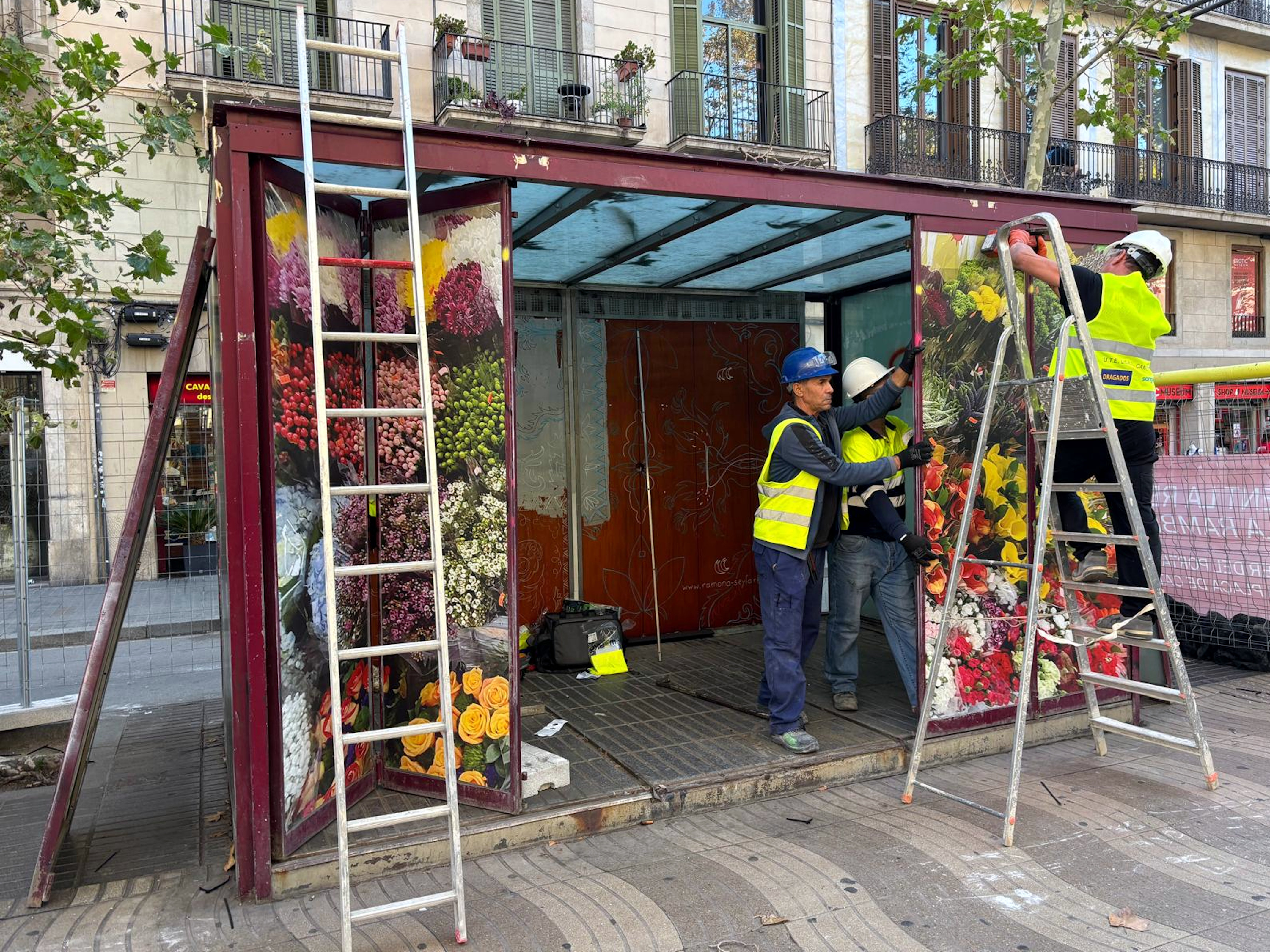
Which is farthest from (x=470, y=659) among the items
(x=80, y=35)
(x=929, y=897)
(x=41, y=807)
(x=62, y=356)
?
(x=80, y=35)

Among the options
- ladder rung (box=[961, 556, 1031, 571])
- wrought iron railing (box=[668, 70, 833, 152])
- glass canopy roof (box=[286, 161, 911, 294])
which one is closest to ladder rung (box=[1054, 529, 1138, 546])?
ladder rung (box=[961, 556, 1031, 571])

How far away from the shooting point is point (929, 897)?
3.59 metres

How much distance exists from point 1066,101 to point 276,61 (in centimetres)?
1545

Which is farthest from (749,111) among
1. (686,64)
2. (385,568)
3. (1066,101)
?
(385,568)

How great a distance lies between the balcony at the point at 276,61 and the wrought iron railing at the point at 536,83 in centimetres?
96

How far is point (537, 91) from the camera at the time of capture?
14195 millimetres

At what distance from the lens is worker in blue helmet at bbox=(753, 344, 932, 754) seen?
4945 mm

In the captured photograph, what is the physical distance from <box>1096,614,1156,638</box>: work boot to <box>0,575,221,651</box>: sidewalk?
5067mm

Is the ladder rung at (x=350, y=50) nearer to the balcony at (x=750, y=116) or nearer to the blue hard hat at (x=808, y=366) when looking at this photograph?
the blue hard hat at (x=808, y=366)

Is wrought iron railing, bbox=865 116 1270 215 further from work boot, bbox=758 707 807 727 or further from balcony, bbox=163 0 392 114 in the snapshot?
work boot, bbox=758 707 807 727

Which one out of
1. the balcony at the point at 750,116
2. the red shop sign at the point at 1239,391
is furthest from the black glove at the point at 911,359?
the red shop sign at the point at 1239,391

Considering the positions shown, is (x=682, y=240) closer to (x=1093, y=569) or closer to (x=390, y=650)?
(x=1093, y=569)

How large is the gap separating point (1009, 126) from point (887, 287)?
13.0 meters

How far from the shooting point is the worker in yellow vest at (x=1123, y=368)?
4.48 meters
